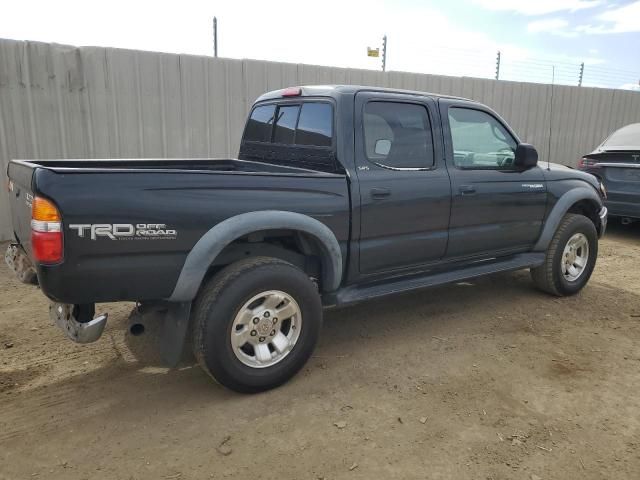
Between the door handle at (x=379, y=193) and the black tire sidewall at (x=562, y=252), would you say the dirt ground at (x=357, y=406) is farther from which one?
the door handle at (x=379, y=193)

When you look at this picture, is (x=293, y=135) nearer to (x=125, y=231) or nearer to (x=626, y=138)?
(x=125, y=231)

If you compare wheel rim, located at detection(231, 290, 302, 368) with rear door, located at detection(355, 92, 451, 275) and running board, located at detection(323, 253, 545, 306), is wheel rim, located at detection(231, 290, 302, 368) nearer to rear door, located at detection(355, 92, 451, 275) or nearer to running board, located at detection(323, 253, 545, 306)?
running board, located at detection(323, 253, 545, 306)

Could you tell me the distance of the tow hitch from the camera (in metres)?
2.79

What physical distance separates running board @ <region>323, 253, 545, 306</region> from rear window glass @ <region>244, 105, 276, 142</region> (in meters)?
1.56

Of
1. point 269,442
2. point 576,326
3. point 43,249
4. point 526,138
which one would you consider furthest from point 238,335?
point 526,138

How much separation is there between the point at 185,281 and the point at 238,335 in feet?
1.56

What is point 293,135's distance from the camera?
3.98 m

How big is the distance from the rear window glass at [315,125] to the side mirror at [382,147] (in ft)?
1.21

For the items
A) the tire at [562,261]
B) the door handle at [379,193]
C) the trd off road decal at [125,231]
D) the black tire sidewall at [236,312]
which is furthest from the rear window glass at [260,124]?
the tire at [562,261]

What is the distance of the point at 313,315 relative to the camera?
326cm

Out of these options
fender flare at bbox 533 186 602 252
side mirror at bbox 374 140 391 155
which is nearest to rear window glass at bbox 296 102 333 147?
side mirror at bbox 374 140 391 155

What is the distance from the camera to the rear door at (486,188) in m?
4.06

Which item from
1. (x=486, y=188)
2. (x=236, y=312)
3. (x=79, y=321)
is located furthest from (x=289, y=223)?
(x=486, y=188)

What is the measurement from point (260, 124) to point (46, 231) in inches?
92.9
